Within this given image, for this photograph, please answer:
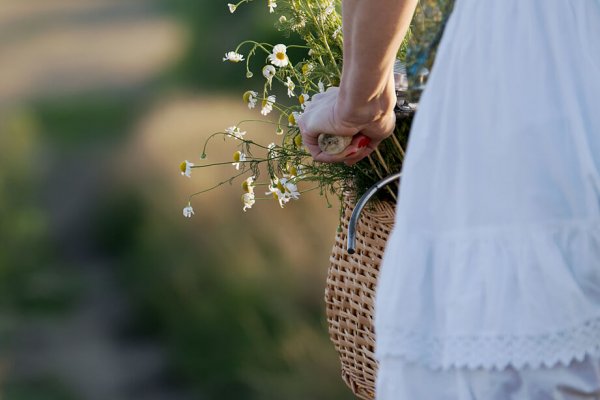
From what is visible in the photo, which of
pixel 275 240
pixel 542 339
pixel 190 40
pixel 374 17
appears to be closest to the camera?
pixel 542 339

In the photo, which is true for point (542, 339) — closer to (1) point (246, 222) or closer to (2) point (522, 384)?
(2) point (522, 384)

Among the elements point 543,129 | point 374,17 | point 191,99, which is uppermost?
point 191,99

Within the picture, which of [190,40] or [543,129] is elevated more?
[190,40]

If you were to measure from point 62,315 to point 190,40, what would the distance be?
2.23 ft

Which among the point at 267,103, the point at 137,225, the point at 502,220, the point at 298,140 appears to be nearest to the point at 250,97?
the point at 267,103

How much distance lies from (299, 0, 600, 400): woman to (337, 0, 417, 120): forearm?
0.08 metres

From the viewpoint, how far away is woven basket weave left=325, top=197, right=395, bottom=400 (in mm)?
1105

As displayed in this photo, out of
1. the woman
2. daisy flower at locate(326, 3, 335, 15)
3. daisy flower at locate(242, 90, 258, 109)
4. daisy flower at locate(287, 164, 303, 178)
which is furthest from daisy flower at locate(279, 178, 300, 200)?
the woman

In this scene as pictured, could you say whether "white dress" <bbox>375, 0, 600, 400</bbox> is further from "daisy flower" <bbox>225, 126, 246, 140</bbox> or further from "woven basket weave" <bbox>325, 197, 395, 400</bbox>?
"daisy flower" <bbox>225, 126, 246, 140</bbox>

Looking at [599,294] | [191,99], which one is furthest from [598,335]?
[191,99]

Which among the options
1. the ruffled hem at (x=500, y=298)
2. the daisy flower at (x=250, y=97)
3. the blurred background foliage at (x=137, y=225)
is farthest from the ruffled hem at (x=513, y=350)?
the blurred background foliage at (x=137, y=225)

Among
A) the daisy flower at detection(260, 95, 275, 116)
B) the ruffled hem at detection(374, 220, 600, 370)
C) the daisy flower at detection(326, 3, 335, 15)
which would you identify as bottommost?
the ruffled hem at detection(374, 220, 600, 370)

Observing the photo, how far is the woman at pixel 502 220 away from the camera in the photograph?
2.11ft

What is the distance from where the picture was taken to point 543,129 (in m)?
0.67
